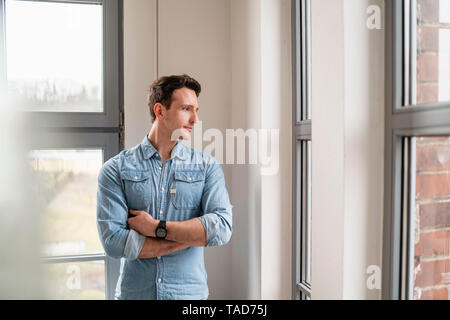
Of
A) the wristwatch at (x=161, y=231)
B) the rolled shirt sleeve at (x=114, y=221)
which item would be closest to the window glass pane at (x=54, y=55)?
the rolled shirt sleeve at (x=114, y=221)

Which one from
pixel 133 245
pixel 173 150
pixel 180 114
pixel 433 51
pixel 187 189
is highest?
pixel 433 51

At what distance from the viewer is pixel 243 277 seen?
6.61ft

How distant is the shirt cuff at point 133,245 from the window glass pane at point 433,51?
1.10 metres

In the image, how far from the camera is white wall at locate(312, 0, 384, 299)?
1.14m

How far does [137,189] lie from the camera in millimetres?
1577

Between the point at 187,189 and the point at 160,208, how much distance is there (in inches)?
5.5

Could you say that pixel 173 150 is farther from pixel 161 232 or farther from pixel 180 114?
pixel 161 232

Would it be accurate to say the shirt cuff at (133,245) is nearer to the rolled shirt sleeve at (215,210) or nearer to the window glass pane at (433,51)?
the rolled shirt sleeve at (215,210)

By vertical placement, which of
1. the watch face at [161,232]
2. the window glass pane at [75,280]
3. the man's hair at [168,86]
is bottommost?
the window glass pane at [75,280]

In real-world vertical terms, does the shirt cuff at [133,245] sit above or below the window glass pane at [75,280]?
above

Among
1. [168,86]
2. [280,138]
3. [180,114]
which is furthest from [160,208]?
[280,138]

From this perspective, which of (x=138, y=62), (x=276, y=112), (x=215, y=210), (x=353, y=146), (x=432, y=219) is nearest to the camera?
(x=432, y=219)

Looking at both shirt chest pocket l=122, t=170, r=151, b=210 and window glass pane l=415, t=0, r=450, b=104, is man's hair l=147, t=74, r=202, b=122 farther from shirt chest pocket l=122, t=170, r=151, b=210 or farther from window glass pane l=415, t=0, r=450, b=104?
window glass pane l=415, t=0, r=450, b=104

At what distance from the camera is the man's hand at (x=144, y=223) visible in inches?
59.1
